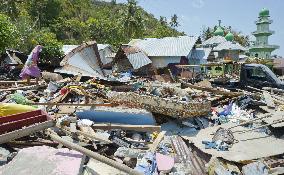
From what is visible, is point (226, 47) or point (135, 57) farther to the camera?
point (226, 47)

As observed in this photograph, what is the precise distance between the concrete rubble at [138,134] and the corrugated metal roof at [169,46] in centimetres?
1842

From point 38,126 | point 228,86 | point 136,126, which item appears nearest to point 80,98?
point 136,126

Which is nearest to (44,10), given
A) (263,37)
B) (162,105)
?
(263,37)

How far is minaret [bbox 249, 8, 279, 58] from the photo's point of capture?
48531mm

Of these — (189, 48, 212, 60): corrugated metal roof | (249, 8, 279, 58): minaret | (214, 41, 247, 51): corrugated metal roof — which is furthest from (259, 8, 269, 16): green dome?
(189, 48, 212, 60): corrugated metal roof

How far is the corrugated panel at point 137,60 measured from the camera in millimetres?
27562

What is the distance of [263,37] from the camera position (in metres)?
49.7

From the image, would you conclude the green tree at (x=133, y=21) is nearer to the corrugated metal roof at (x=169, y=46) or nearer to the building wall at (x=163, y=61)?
the corrugated metal roof at (x=169, y=46)

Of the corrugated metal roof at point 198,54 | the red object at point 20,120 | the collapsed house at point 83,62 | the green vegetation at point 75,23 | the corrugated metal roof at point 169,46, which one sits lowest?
the red object at point 20,120

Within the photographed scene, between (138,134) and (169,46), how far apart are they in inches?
1011

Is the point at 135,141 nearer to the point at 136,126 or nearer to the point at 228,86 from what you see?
the point at 136,126

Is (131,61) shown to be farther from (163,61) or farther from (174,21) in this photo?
(174,21)

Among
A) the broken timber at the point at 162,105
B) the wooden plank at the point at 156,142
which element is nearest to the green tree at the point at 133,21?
the broken timber at the point at 162,105

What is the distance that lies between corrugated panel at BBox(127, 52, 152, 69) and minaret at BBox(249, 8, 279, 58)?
2633 cm
